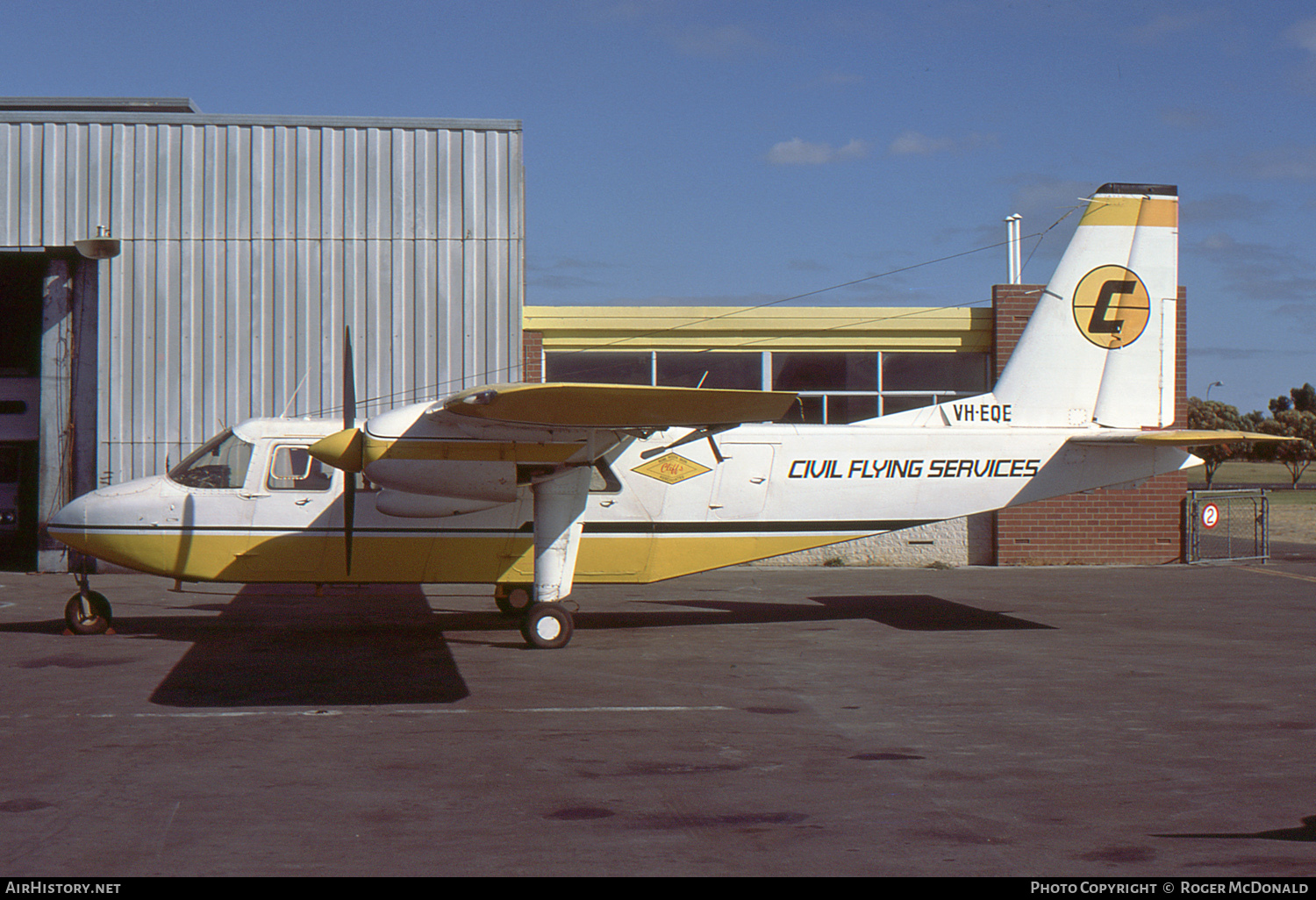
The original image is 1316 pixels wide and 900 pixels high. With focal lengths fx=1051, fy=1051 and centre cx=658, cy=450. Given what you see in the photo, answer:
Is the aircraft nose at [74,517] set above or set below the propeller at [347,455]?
below

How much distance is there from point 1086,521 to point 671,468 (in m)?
11.6

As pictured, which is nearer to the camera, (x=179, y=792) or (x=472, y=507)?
(x=179, y=792)

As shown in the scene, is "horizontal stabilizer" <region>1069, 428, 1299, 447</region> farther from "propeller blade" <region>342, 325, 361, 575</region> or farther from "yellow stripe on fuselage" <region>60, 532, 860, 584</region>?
"propeller blade" <region>342, 325, 361, 575</region>

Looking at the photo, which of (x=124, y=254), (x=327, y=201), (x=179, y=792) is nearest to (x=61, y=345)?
(x=124, y=254)

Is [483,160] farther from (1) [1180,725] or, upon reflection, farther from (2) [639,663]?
(1) [1180,725]

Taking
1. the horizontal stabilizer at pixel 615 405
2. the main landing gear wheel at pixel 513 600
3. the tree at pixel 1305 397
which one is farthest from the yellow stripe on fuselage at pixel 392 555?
the tree at pixel 1305 397

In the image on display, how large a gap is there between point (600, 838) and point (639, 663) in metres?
5.19

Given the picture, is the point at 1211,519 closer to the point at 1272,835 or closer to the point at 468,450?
the point at 468,450

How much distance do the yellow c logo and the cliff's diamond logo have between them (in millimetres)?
5314

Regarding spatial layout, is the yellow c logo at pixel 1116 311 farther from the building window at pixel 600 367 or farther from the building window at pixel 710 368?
the building window at pixel 600 367

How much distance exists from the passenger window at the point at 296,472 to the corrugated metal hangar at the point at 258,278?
7.52 meters

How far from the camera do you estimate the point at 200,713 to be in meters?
8.12

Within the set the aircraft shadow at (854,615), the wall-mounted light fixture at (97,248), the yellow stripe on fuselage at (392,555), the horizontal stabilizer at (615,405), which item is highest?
the wall-mounted light fixture at (97,248)

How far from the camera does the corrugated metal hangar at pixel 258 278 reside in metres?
19.5
